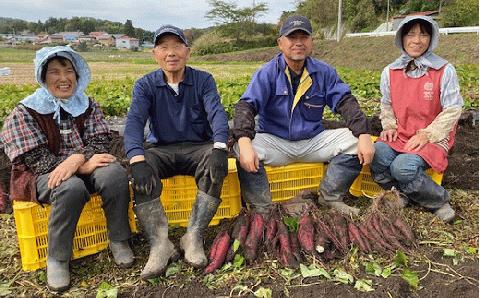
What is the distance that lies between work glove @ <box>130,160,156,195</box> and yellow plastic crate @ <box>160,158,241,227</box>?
395 millimetres

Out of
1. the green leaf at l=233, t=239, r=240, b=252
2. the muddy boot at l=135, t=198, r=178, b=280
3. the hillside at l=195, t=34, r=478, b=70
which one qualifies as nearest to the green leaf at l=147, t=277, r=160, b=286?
the muddy boot at l=135, t=198, r=178, b=280

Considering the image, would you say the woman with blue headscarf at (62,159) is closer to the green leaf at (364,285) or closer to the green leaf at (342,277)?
the green leaf at (342,277)

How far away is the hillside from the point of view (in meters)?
19.5

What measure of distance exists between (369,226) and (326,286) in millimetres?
723

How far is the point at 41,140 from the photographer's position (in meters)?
2.84

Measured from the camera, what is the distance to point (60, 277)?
263 centimetres

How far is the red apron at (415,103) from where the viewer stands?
3.66 metres

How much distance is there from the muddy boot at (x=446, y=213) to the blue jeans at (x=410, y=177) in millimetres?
34

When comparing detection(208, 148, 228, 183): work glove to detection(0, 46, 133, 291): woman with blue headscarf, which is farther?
detection(208, 148, 228, 183): work glove

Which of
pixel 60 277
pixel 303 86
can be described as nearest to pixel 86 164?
pixel 60 277

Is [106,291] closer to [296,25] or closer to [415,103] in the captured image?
[296,25]

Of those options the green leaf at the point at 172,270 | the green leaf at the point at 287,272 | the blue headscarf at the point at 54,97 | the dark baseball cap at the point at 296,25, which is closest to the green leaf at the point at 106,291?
the green leaf at the point at 172,270

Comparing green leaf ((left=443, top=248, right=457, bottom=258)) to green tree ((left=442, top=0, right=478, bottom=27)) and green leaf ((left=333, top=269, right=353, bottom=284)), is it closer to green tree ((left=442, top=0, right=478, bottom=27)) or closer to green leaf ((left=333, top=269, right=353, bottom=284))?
green leaf ((left=333, top=269, right=353, bottom=284))

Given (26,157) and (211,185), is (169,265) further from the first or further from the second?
(26,157)
